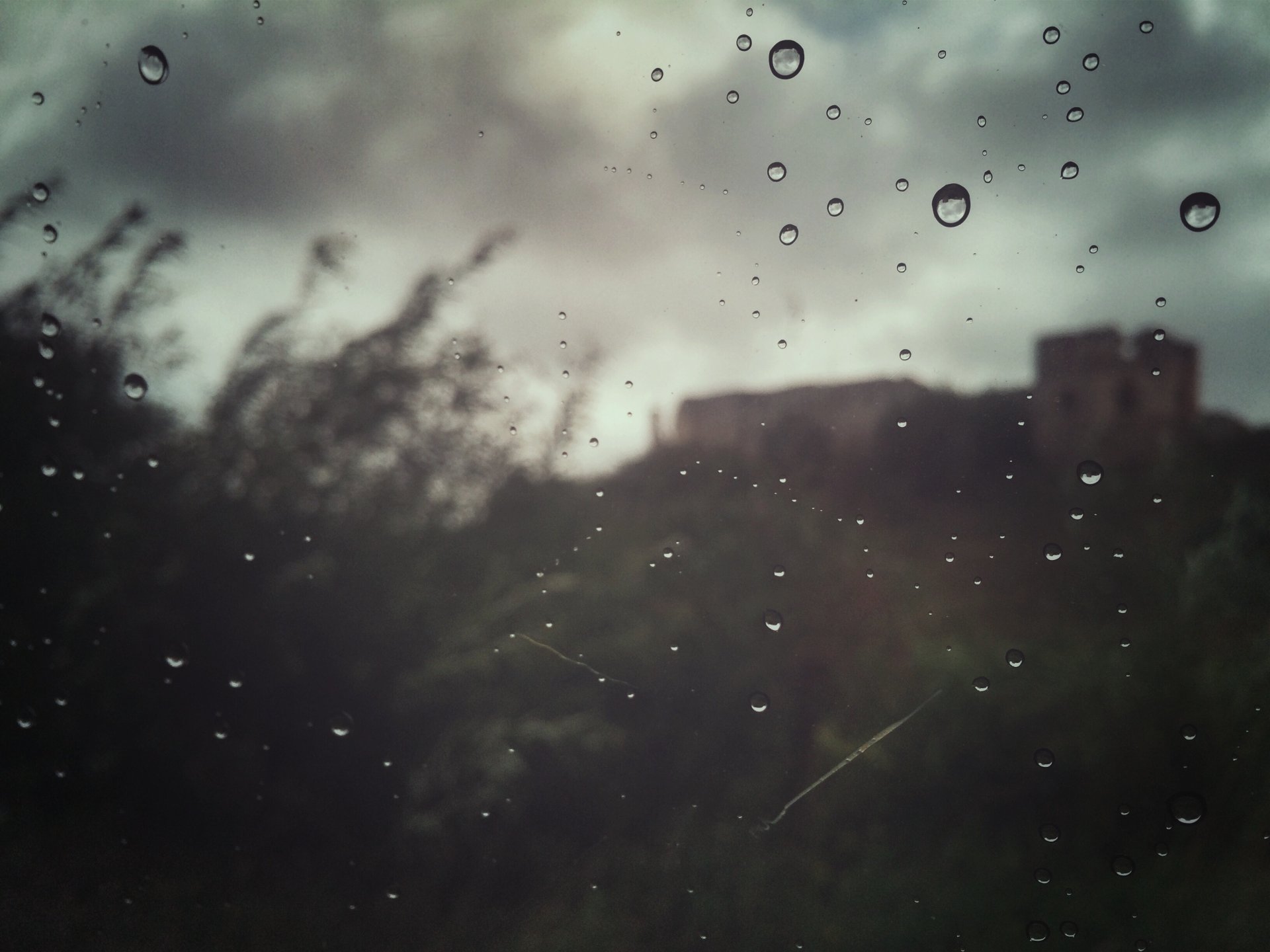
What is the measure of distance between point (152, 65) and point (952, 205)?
103 cm

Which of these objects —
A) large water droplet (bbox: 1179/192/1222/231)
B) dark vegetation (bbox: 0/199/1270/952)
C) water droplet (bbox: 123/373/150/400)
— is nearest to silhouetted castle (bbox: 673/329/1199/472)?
dark vegetation (bbox: 0/199/1270/952)

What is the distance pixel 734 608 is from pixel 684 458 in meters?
0.19

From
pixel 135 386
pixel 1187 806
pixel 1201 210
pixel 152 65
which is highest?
pixel 152 65

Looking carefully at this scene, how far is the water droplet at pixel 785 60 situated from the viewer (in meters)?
0.84

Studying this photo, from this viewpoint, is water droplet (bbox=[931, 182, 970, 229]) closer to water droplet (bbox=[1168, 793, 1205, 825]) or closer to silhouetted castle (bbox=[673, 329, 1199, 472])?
silhouetted castle (bbox=[673, 329, 1199, 472])

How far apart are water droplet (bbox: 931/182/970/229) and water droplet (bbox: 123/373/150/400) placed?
Answer: 1.02 metres

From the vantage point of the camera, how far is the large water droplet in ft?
2.57

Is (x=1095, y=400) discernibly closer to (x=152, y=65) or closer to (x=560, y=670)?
(x=560, y=670)

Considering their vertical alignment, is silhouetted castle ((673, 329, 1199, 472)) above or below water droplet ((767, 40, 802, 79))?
below

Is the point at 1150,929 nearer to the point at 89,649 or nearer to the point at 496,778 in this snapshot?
the point at 496,778

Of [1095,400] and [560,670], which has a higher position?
[1095,400]

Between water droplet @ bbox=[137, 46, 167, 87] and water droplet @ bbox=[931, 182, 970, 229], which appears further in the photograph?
water droplet @ bbox=[137, 46, 167, 87]

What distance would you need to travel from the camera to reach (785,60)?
84 cm

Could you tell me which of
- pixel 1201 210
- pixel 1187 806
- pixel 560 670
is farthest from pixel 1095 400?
pixel 560 670
